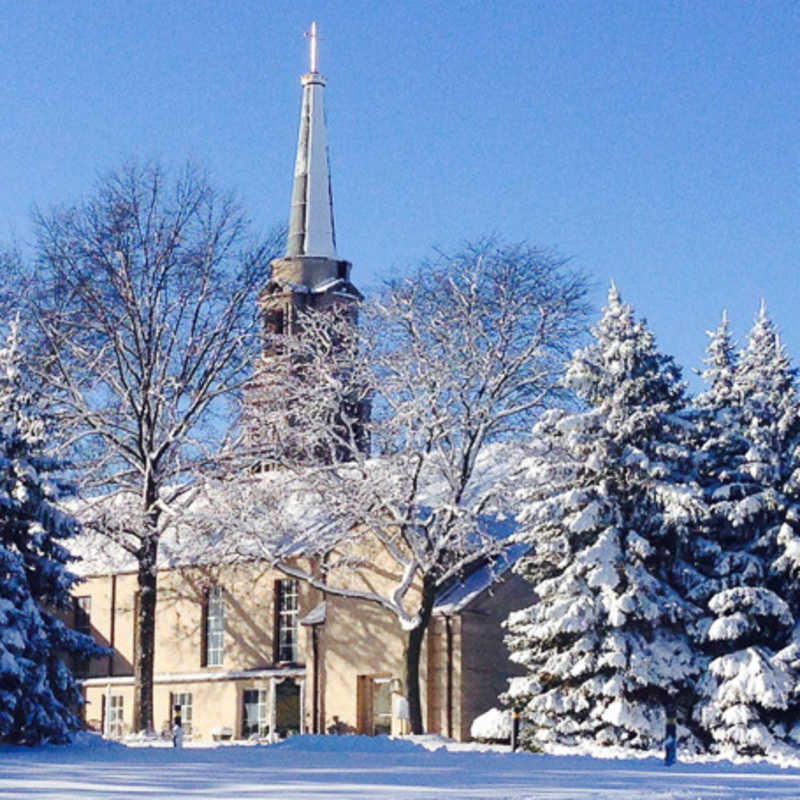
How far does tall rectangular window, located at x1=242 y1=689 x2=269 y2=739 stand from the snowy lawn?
15.8 m

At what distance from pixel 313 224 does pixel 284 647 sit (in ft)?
68.6

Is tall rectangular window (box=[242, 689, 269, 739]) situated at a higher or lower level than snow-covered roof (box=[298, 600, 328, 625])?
lower

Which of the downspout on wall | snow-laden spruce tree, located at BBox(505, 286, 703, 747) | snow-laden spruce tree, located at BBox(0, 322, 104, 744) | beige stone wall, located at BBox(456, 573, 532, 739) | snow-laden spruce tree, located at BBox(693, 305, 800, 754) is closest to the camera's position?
snow-laden spruce tree, located at BBox(0, 322, 104, 744)

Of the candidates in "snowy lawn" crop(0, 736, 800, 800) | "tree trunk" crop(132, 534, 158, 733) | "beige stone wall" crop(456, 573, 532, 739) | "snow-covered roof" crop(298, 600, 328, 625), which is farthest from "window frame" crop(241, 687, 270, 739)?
"snowy lawn" crop(0, 736, 800, 800)

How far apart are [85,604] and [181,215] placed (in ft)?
55.3

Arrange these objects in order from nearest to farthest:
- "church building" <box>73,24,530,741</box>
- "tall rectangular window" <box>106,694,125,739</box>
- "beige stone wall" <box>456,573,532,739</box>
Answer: "beige stone wall" <box>456,573,532,739</box>, "church building" <box>73,24,530,741</box>, "tall rectangular window" <box>106,694,125,739</box>

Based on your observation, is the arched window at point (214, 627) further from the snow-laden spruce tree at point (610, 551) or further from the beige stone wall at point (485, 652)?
the snow-laden spruce tree at point (610, 551)

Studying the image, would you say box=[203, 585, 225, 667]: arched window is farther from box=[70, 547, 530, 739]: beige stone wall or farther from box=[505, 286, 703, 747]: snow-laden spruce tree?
box=[505, 286, 703, 747]: snow-laden spruce tree

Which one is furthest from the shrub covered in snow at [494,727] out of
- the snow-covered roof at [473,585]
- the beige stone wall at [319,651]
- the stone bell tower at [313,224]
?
the stone bell tower at [313,224]

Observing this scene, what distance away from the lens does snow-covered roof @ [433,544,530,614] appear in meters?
38.2

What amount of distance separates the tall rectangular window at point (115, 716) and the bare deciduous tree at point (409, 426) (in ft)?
38.6

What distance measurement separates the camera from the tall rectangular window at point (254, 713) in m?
44.7

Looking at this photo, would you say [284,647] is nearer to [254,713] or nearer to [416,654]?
[254,713]

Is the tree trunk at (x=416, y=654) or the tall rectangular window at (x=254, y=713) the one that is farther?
the tall rectangular window at (x=254, y=713)
